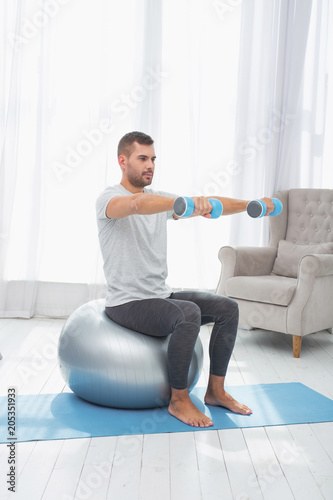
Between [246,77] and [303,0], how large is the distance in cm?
74

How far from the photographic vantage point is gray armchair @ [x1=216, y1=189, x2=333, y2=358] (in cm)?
347

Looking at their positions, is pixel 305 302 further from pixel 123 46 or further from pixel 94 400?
pixel 123 46

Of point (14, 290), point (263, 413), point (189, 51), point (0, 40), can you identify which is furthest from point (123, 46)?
point (263, 413)

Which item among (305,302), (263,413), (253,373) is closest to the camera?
(263,413)

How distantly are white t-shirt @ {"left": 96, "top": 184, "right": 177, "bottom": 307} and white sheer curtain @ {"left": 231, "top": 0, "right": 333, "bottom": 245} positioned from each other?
2010 mm

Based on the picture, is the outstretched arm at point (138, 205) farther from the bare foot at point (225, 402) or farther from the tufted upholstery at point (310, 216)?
the tufted upholstery at point (310, 216)

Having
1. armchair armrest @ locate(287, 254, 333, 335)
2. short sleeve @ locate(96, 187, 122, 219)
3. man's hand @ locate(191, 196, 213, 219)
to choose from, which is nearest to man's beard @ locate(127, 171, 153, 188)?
short sleeve @ locate(96, 187, 122, 219)

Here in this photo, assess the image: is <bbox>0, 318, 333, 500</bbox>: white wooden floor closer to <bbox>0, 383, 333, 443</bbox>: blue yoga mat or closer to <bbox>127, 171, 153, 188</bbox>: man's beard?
<bbox>0, 383, 333, 443</bbox>: blue yoga mat

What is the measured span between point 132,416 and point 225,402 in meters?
0.45

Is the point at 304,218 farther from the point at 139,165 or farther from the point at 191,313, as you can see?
the point at 191,313

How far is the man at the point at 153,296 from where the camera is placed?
91.0 inches

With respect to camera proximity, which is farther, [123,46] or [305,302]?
[123,46]

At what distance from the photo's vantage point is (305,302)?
3.45 meters

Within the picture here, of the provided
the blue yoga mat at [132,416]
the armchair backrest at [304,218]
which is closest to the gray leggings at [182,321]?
the blue yoga mat at [132,416]
